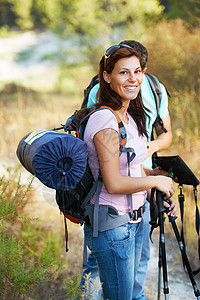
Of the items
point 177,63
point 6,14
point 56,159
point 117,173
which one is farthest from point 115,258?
point 6,14

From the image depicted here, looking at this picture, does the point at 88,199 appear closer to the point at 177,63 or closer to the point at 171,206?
the point at 171,206

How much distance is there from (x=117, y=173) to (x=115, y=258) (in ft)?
1.30

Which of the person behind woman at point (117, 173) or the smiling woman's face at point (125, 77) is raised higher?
the smiling woman's face at point (125, 77)

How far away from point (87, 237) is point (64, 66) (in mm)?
17140

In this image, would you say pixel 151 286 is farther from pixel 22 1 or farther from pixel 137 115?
pixel 22 1

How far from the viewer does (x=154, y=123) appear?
259 centimetres

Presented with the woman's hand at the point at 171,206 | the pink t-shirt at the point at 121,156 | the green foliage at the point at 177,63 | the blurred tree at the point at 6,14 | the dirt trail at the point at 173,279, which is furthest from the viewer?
the blurred tree at the point at 6,14

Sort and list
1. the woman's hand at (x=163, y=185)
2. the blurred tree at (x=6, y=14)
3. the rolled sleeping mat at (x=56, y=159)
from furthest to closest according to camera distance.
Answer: the blurred tree at (x=6, y=14) → the woman's hand at (x=163, y=185) → the rolled sleeping mat at (x=56, y=159)

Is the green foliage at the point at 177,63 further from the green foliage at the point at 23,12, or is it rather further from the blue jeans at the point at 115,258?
the green foliage at the point at 23,12

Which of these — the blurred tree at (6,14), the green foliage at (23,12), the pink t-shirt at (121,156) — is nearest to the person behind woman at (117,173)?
the pink t-shirt at (121,156)

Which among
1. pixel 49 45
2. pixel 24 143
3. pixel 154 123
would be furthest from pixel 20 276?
pixel 49 45

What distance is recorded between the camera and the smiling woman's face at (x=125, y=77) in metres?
1.69

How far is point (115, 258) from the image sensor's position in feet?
5.27

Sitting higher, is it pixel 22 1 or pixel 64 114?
pixel 22 1
